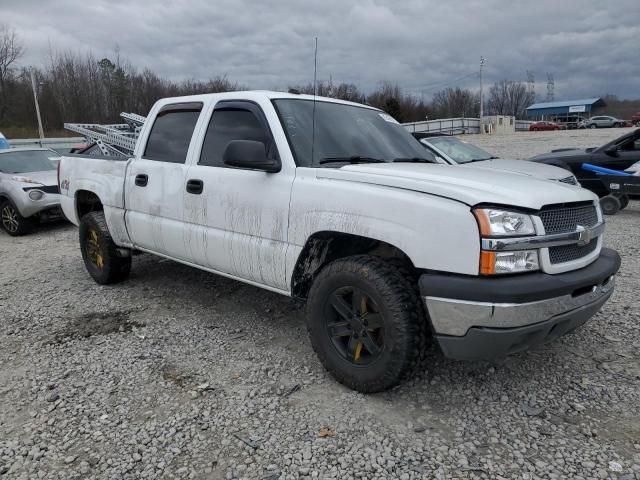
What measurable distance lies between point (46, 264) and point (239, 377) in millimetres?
4752

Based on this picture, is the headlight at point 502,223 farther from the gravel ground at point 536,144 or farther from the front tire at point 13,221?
the gravel ground at point 536,144

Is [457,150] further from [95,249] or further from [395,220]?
[395,220]

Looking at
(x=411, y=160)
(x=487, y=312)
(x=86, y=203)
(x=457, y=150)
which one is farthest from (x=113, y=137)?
(x=487, y=312)

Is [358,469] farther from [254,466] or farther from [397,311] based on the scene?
[397,311]

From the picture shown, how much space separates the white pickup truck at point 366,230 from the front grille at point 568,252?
0.04 feet

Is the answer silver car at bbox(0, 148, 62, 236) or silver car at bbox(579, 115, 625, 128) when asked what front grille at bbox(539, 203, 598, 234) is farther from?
silver car at bbox(579, 115, 625, 128)

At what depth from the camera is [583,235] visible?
2.90m

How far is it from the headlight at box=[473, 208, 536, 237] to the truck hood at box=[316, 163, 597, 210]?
0.05 m

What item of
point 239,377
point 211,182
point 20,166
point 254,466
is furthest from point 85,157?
point 20,166

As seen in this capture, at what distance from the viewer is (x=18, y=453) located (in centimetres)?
271

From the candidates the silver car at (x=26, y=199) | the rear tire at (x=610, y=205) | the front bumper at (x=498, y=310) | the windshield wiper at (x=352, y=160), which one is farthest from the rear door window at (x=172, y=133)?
the rear tire at (x=610, y=205)

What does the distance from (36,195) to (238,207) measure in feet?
23.5

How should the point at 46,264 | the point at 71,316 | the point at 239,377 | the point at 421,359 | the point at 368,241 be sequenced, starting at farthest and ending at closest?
the point at 46,264 < the point at 71,316 < the point at 239,377 < the point at 368,241 < the point at 421,359

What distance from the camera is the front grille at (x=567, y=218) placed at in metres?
Answer: 2.79
